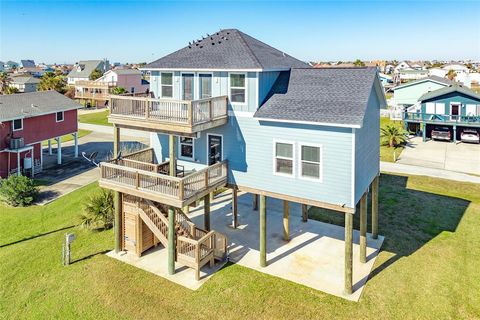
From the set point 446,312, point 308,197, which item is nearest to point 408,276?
point 446,312

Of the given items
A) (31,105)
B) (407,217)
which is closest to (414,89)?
(407,217)

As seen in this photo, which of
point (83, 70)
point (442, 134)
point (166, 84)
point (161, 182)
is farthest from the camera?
point (83, 70)

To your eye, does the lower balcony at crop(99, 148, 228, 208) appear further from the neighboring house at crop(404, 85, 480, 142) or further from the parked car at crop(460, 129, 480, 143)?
the parked car at crop(460, 129, 480, 143)

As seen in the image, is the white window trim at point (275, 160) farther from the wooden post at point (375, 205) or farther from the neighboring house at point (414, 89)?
the neighboring house at point (414, 89)

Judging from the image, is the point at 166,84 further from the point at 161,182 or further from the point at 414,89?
the point at 414,89

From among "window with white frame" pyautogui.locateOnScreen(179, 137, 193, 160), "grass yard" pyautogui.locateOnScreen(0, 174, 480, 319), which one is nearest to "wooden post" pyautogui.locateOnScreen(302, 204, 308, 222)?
"grass yard" pyautogui.locateOnScreen(0, 174, 480, 319)
